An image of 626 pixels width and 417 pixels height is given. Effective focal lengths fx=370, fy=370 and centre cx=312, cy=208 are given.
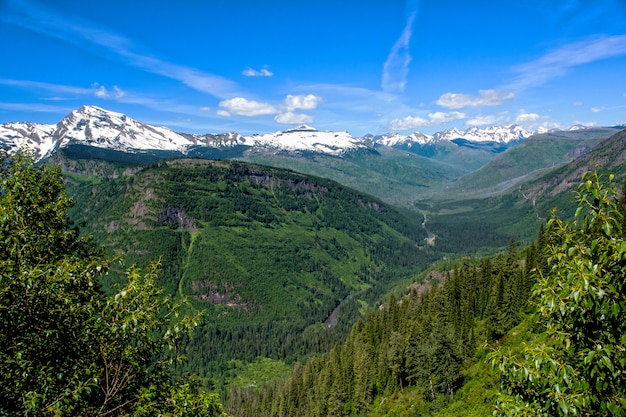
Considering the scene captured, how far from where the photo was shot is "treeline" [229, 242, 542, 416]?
7021 centimetres

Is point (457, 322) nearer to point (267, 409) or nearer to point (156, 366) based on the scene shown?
point (267, 409)

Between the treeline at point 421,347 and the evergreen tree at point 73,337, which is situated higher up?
the evergreen tree at point 73,337

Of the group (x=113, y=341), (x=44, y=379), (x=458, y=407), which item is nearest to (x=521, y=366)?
(x=113, y=341)

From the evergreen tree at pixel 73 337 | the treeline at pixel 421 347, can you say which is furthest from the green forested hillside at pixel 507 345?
the evergreen tree at pixel 73 337

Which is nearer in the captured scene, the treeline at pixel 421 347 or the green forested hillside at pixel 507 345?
the green forested hillside at pixel 507 345

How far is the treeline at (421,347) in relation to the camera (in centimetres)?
7021

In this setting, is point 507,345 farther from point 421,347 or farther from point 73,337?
point 73,337

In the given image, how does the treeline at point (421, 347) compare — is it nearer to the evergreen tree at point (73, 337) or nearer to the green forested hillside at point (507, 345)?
the green forested hillside at point (507, 345)

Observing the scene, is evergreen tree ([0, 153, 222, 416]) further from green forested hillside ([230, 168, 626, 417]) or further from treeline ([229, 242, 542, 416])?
treeline ([229, 242, 542, 416])

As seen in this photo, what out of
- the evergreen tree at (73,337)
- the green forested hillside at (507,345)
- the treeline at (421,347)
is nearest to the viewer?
the green forested hillside at (507,345)

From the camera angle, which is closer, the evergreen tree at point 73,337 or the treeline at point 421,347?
the evergreen tree at point 73,337

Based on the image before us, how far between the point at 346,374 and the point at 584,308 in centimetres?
9329

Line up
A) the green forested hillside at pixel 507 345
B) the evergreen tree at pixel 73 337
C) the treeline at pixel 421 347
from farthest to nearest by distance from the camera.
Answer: the treeline at pixel 421 347
the evergreen tree at pixel 73 337
the green forested hillside at pixel 507 345

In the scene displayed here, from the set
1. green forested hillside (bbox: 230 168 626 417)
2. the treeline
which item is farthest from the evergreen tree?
the treeline
